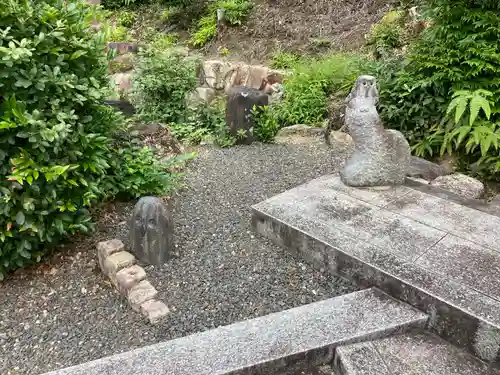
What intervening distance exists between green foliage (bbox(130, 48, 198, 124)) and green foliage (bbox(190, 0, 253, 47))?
3109 millimetres

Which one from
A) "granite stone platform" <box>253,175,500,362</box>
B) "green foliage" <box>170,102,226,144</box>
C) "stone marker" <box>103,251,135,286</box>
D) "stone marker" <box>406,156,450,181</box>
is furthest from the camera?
"green foliage" <box>170,102,226,144</box>

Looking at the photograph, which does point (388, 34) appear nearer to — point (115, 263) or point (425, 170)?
point (425, 170)

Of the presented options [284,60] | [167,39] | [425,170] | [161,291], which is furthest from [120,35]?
[161,291]

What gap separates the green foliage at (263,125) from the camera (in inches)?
223

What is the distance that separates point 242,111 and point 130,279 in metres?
3.18

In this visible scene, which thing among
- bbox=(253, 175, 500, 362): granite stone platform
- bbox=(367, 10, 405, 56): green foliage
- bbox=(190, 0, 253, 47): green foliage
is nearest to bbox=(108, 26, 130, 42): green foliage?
bbox=(190, 0, 253, 47): green foliage

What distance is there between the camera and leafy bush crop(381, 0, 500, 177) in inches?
176

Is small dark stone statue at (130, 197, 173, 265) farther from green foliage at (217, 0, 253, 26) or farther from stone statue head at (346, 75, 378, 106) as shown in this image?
green foliage at (217, 0, 253, 26)

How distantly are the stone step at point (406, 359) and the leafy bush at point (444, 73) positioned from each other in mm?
2597

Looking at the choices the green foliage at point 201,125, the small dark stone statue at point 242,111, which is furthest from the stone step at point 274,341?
the green foliage at point 201,125

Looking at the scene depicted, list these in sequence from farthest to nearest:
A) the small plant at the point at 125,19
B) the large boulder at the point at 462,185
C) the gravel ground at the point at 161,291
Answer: the small plant at the point at 125,19 → the large boulder at the point at 462,185 → the gravel ground at the point at 161,291

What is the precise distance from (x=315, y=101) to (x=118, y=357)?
485cm

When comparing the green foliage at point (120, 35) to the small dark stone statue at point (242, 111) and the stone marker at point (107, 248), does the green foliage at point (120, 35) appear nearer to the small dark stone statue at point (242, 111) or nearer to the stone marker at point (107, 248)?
the small dark stone statue at point (242, 111)

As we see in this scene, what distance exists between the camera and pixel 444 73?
4.67 metres
